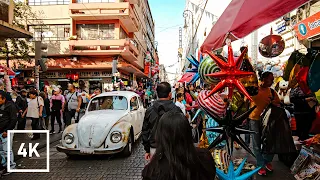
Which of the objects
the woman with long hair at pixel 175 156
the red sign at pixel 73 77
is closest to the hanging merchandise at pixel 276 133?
the woman with long hair at pixel 175 156

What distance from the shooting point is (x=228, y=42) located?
3145 mm

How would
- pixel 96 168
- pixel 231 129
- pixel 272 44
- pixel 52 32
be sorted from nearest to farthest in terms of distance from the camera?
pixel 231 129 → pixel 272 44 → pixel 96 168 → pixel 52 32

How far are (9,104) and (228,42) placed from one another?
4525 mm

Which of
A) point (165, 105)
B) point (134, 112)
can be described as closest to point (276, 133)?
point (165, 105)

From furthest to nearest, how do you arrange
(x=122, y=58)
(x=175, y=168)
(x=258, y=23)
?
(x=122, y=58) → (x=258, y=23) → (x=175, y=168)

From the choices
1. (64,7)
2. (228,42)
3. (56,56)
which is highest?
(64,7)

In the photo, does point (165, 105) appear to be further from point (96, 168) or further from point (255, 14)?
point (96, 168)

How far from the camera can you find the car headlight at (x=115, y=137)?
21.2ft

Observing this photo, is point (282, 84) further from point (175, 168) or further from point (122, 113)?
point (175, 168)

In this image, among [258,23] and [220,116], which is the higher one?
[258,23]

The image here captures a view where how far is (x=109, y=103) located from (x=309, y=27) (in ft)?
20.3

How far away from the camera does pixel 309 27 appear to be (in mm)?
7113

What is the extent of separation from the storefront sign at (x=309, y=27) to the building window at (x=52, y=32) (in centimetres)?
2269

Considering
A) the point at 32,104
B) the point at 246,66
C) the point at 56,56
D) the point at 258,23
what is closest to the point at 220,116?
the point at 246,66
